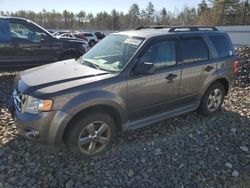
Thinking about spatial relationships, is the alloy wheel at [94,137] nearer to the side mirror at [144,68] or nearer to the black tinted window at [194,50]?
the side mirror at [144,68]

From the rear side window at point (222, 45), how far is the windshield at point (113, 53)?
71.6 inches

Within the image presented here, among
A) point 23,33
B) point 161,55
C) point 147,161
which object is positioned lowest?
point 147,161

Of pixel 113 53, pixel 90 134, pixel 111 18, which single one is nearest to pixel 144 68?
pixel 113 53

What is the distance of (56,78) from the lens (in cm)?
406

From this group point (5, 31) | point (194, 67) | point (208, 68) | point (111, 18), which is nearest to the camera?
point (194, 67)

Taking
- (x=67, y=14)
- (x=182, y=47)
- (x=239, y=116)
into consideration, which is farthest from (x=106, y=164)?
(x=67, y=14)

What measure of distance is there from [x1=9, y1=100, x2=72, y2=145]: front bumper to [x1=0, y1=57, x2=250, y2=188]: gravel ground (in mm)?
241

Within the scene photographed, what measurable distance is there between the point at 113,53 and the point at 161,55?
0.79m

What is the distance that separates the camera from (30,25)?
8.41m

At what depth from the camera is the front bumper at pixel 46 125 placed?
3636mm

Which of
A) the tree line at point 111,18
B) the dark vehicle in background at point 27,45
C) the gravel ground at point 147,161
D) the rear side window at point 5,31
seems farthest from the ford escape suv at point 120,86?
the tree line at point 111,18

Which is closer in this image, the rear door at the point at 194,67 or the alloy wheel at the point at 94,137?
the alloy wheel at the point at 94,137

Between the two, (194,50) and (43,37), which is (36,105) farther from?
(43,37)

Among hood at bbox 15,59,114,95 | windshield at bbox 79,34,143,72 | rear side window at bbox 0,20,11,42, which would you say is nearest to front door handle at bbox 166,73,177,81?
windshield at bbox 79,34,143,72
